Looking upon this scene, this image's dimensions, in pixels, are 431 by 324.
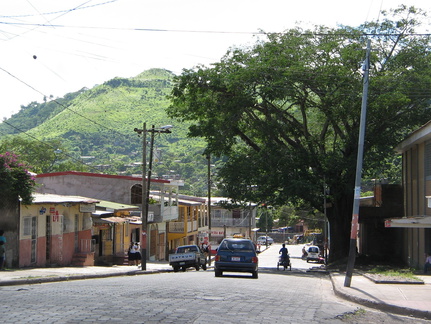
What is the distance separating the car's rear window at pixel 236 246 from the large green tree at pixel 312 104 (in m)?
11.4

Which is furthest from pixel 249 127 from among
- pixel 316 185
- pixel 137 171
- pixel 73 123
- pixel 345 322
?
pixel 73 123

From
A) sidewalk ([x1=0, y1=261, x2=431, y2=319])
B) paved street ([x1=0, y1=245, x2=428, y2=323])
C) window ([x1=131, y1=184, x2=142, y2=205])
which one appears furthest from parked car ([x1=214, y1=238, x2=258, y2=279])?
window ([x1=131, y1=184, x2=142, y2=205])

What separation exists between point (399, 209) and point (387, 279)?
61.4 feet

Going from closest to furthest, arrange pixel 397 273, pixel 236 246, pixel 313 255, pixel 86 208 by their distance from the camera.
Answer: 1. pixel 397 273
2. pixel 236 246
3. pixel 86 208
4. pixel 313 255

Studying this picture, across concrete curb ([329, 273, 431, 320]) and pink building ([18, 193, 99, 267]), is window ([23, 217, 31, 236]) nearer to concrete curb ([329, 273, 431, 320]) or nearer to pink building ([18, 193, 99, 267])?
pink building ([18, 193, 99, 267])

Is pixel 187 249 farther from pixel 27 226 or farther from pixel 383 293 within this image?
pixel 383 293

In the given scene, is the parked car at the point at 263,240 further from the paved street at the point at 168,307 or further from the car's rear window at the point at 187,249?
the paved street at the point at 168,307

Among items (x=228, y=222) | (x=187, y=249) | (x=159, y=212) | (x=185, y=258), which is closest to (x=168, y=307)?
(x=185, y=258)

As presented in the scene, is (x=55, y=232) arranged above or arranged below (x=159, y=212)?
below

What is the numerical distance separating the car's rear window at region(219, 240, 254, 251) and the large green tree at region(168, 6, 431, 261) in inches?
448

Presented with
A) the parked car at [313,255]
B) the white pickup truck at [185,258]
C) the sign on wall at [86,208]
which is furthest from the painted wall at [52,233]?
the parked car at [313,255]

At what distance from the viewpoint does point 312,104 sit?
37.4 m

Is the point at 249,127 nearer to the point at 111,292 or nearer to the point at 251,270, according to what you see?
the point at 251,270

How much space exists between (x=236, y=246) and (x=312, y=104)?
1563 cm
